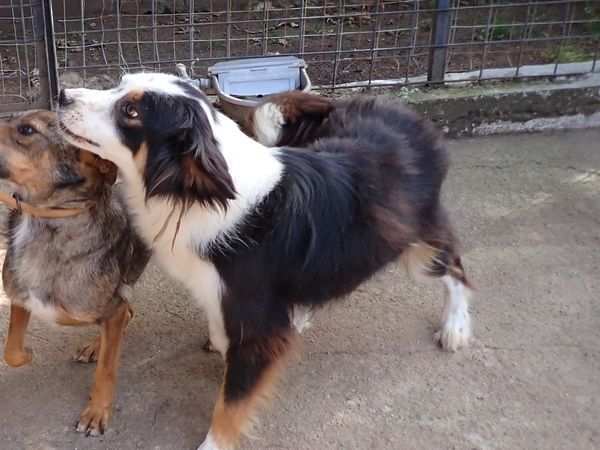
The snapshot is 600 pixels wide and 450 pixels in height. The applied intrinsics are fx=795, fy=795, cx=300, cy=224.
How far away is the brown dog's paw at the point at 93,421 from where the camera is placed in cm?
286

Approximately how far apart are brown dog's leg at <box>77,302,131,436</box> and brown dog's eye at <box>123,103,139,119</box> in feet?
2.58

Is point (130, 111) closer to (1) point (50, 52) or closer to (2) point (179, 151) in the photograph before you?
(2) point (179, 151)

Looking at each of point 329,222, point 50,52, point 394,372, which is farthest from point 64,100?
point 50,52

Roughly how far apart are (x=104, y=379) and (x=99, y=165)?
79 cm

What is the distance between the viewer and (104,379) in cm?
288

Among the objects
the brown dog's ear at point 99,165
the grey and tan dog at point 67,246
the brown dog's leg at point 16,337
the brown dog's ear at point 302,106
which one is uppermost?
the brown dog's ear at point 302,106

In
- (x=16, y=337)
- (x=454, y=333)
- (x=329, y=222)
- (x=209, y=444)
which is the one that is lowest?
(x=209, y=444)

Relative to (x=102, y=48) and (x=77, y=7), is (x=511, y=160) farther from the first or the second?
(x=77, y=7)

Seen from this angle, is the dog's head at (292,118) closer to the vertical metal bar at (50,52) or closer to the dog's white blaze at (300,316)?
the dog's white blaze at (300,316)

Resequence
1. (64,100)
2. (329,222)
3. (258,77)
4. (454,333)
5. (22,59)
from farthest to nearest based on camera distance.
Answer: (22,59) < (258,77) < (454,333) < (329,222) < (64,100)

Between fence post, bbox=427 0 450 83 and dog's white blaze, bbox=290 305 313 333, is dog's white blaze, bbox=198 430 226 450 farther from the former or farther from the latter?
fence post, bbox=427 0 450 83

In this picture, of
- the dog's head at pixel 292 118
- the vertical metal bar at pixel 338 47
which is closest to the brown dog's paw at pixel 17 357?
the dog's head at pixel 292 118

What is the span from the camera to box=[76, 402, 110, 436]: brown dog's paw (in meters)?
2.86

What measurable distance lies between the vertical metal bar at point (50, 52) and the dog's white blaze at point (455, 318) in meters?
2.47
